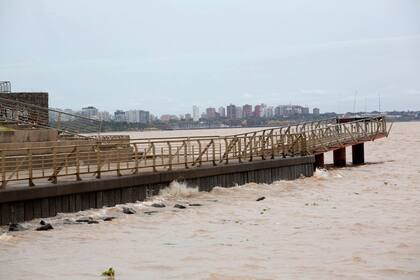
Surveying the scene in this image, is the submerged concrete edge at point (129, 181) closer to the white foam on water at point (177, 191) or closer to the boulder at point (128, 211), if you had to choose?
the white foam on water at point (177, 191)

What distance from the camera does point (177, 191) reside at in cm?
2075

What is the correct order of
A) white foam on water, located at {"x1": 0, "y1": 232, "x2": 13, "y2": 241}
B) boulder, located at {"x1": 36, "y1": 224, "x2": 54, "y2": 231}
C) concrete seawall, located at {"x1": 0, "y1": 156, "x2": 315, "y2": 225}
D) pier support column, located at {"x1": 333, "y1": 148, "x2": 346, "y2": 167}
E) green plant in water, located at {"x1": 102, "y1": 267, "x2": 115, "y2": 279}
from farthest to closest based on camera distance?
pier support column, located at {"x1": 333, "y1": 148, "x2": 346, "y2": 167} < concrete seawall, located at {"x1": 0, "y1": 156, "x2": 315, "y2": 225} < boulder, located at {"x1": 36, "y1": 224, "x2": 54, "y2": 231} < white foam on water, located at {"x1": 0, "y1": 232, "x2": 13, "y2": 241} < green plant in water, located at {"x1": 102, "y1": 267, "x2": 115, "y2": 279}

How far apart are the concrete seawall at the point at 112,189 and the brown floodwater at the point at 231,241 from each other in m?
0.31

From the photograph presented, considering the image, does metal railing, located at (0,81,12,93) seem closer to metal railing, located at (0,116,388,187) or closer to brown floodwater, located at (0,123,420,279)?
metal railing, located at (0,116,388,187)

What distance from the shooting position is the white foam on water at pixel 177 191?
67.0ft

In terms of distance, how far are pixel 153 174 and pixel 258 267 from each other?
8.95 meters

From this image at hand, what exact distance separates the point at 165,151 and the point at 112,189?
281 inches

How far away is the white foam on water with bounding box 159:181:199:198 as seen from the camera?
2042 cm

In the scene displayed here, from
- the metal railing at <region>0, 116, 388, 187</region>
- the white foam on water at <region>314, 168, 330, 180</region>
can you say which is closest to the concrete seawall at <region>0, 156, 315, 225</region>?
the metal railing at <region>0, 116, 388, 187</region>

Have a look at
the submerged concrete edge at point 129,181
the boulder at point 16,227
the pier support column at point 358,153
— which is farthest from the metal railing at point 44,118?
the boulder at point 16,227

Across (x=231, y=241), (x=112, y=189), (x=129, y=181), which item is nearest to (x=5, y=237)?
(x=231, y=241)

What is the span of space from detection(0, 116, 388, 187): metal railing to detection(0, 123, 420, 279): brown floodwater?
1318 mm

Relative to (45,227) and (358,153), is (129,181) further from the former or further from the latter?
(358,153)

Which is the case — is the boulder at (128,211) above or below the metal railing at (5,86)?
below
